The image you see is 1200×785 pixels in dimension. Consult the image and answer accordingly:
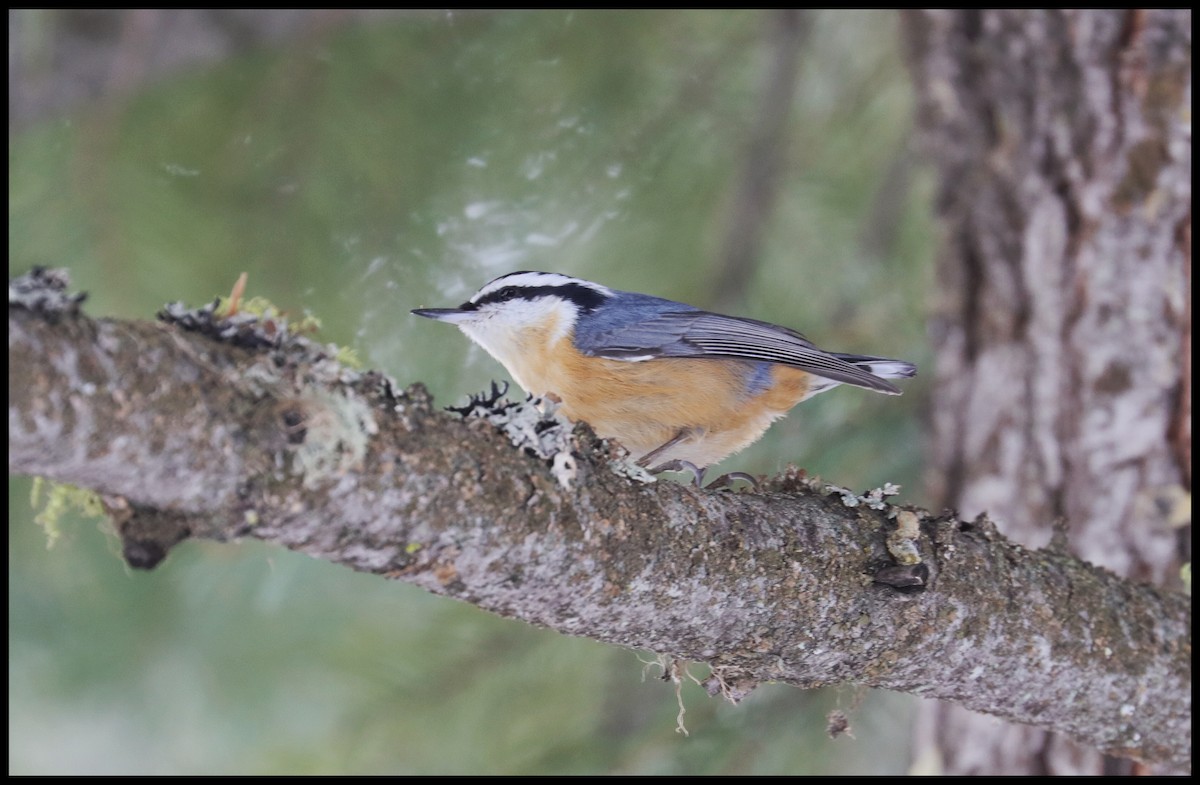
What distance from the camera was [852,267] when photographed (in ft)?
11.1

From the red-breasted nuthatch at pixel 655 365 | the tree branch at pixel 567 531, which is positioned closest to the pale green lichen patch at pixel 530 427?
the tree branch at pixel 567 531

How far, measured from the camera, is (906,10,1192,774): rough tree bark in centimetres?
276

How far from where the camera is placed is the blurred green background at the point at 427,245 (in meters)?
2.92

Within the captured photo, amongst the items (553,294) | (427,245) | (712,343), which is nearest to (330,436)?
(712,343)

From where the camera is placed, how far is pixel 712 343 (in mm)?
2637

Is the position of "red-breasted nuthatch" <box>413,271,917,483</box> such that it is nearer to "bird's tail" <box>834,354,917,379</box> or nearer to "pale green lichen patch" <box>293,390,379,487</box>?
"bird's tail" <box>834,354,917,379</box>

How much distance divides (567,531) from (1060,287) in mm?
1997

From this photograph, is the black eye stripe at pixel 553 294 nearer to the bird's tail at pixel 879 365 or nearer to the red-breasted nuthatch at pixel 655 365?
the red-breasted nuthatch at pixel 655 365

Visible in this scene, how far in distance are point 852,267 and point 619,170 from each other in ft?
2.59

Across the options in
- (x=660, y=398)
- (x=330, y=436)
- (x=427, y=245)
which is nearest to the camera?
(x=330, y=436)

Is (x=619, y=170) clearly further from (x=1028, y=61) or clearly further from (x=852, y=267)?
(x=1028, y=61)

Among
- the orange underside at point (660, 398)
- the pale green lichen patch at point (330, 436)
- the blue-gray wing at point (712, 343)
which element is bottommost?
the pale green lichen patch at point (330, 436)

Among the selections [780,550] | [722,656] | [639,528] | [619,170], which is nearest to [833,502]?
[780,550]

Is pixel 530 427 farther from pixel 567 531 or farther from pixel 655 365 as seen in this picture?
pixel 655 365
